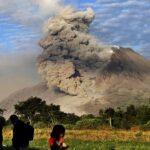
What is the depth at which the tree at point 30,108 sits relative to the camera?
120125 mm

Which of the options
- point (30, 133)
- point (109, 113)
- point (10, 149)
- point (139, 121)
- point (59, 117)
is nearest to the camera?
point (30, 133)

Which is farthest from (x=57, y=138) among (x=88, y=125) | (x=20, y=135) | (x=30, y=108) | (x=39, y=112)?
(x=39, y=112)

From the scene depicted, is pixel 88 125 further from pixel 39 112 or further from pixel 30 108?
pixel 39 112

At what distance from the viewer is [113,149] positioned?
27.0 meters

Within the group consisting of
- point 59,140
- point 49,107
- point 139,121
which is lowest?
point 59,140

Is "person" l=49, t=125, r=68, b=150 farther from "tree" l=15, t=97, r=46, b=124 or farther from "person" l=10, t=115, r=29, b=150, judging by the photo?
"tree" l=15, t=97, r=46, b=124

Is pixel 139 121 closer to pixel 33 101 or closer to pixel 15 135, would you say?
pixel 33 101

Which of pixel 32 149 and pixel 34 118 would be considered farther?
pixel 34 118

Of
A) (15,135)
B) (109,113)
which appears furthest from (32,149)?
(109,113)

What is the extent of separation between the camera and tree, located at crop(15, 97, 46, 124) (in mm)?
120125

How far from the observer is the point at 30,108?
122 meters

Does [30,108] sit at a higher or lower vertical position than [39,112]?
higher

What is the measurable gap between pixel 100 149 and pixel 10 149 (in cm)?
485

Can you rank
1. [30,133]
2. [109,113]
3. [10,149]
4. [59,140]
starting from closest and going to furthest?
[59,140] → [30,133] → [10,149] → [109,113]
